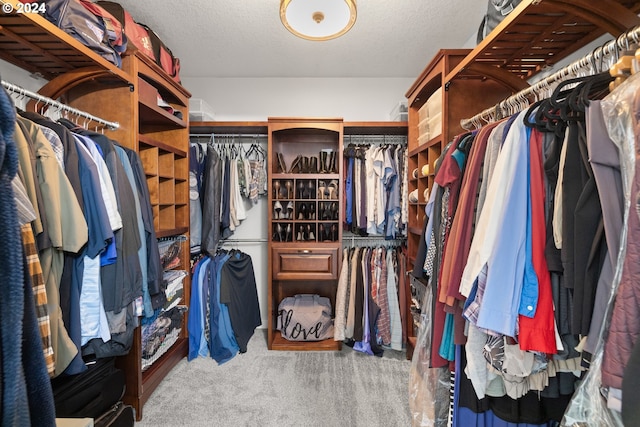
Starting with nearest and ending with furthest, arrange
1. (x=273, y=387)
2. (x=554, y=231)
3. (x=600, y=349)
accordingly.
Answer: (x=600, y=349), (x=554, y=231), (x=273, y=387)

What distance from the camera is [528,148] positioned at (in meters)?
0.91

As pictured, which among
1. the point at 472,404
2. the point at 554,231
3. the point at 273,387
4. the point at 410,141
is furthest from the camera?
the point at 410,141

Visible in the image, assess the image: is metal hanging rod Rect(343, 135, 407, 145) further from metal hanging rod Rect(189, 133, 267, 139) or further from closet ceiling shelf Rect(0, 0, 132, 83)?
closet ceiling shelf Rect(0, 0, 132, 83)

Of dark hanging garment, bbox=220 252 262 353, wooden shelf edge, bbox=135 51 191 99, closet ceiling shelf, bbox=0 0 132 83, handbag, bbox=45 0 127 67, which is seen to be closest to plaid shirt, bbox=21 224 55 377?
closet ceiling shelf, bbox=0 0 132 83

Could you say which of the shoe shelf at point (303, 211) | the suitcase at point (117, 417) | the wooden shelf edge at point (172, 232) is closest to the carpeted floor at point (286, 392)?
the suitcase at point (117, 417)

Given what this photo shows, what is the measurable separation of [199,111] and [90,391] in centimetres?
204

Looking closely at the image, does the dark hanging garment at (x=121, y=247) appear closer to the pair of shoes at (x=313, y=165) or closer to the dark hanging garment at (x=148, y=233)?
the dark hanging garment at (x=148, y=233)

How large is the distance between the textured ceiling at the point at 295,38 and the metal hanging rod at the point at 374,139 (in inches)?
23.4

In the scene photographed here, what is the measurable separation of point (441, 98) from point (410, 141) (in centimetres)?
A: 65

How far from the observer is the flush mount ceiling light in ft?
4.22

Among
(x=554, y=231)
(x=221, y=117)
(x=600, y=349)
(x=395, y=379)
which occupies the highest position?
(x=221, y=117)

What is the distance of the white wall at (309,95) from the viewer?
9.25 ft

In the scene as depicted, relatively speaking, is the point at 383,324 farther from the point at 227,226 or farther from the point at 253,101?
the point at 253,101

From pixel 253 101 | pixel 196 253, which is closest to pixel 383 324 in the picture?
pixel 196 253
